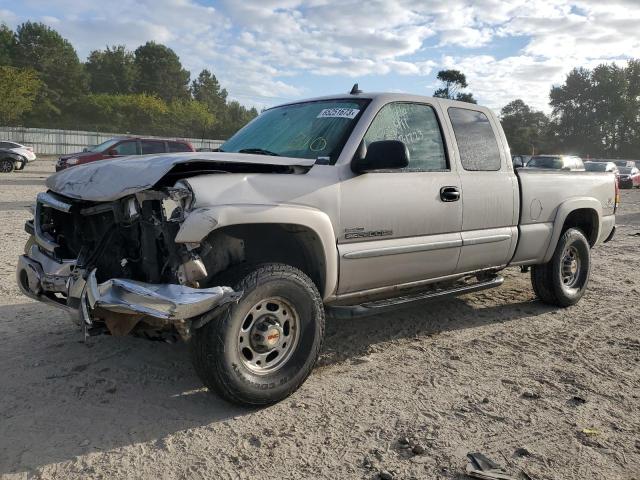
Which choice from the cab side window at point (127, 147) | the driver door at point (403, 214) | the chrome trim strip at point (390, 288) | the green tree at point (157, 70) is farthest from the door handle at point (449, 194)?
the green tree at point (157, 70)

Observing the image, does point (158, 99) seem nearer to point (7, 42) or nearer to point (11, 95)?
point (7, 42)

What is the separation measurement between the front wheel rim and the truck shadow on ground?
0.90 ft

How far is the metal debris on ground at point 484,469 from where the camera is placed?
2580 millimetres

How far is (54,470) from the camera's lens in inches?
102

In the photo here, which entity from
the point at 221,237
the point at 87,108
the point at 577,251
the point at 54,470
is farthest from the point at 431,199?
the point at 87,108

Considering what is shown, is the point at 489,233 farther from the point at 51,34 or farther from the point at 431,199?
the point at 51,34

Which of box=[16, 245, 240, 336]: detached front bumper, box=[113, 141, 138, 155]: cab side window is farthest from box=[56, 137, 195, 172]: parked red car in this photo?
box=[16, 245, 240, 336]: detached front bumper

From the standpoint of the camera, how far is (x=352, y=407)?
330cm

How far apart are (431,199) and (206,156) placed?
1.80 meters

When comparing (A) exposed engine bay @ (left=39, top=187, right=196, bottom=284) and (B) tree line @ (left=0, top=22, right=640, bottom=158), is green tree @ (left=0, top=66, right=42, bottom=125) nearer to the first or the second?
(B) tree line @ (left=0, top=22, right=640, bottom=158)

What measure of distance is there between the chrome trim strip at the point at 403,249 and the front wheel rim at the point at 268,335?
59 centimetres

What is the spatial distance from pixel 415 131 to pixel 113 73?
Result: 89.8 meters

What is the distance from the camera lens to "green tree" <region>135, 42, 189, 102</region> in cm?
8744

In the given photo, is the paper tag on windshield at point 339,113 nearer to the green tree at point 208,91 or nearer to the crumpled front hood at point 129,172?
the crumpled front hood at point 129,172
